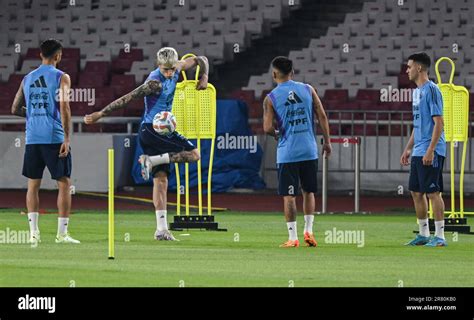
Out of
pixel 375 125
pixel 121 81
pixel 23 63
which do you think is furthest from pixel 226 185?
pixel 23 63

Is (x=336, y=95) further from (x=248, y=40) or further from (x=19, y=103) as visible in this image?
(x=19, y=103)

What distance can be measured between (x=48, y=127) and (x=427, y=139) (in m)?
4.55

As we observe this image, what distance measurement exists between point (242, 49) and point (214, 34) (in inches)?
40.5

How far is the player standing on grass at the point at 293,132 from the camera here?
17.6 meters

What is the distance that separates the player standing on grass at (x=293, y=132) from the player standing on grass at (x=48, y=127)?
8.00 feet

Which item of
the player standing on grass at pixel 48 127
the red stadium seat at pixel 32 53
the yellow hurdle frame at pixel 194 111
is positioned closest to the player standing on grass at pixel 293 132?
the player standing on grass at pixel 48 127

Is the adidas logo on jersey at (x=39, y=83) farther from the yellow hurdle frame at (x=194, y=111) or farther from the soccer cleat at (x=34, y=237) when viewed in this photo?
the yellow hurdle frame at (x=194, y=111)

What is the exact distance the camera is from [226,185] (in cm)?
3161

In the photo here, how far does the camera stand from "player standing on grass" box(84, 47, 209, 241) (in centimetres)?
1852

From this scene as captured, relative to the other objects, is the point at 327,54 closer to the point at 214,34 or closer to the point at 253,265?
the point at 214,34

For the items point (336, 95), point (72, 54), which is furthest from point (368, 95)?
point (72, 54)

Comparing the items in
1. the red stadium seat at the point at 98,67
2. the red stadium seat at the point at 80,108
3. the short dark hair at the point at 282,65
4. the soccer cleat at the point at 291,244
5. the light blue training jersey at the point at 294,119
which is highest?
the red stadium seat at the point at 98,67

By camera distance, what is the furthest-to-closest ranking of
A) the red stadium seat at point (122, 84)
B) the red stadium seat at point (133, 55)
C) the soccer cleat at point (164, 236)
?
the red stadium seat at point (133, 55) < the red stadium seat at point (122, 84) < the soccer cleat at point (164, 236)

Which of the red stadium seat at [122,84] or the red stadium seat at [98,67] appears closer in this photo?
the red stadium seat at [122,84]
